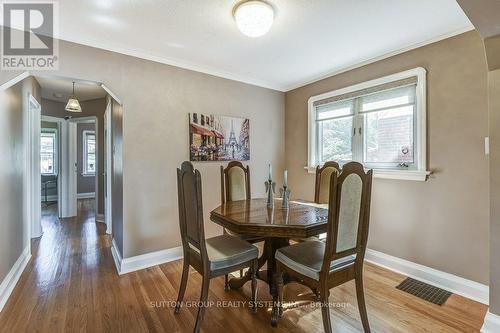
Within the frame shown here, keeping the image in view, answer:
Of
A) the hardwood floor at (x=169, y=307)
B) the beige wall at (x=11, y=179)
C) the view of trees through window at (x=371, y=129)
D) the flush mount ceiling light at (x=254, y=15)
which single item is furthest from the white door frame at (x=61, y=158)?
the view of trees through window at (x=371, y=129)

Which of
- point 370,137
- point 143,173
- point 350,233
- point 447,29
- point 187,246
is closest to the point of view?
point 350,233

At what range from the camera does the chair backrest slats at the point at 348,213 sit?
4.90ft

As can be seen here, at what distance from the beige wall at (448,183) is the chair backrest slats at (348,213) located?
4.00 feet

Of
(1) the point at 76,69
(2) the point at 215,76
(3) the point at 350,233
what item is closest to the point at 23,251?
(1) the point at 76,69

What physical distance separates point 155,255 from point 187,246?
45.8 inches

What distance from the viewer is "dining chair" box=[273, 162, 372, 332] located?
150cm

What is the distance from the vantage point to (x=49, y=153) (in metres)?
6.89

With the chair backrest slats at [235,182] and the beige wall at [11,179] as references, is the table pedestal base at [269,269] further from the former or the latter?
the beige wall at [11,179]

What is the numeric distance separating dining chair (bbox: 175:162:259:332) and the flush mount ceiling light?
3.73ft

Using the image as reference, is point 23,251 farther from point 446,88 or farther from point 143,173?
point 446,88

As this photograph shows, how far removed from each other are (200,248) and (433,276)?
2.29 m

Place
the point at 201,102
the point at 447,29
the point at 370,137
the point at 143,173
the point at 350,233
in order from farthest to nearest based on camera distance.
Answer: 1. the point at 201,102
2. the point at 370,137
3. the point at 143,173
4. the point at 447,29
5. the point at 350,233

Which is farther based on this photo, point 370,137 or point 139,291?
point 370,137

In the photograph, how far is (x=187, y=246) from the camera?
1914 millimetres
